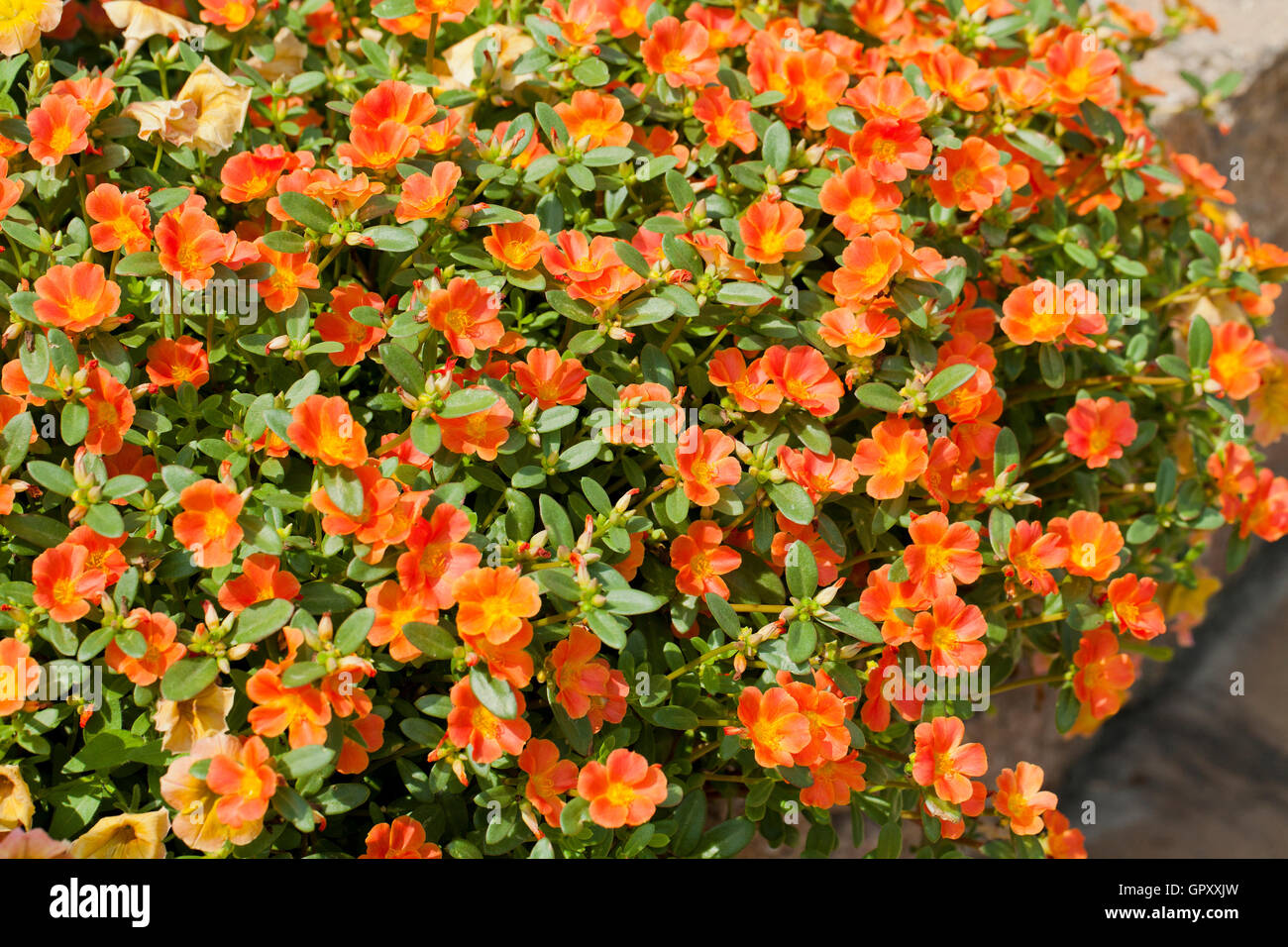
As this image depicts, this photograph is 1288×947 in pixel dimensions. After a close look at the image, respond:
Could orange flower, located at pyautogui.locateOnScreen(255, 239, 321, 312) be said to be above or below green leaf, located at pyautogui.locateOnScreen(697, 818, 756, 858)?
above

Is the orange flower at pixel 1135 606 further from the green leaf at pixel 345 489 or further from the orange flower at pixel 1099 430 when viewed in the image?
the green leaf at pixel 345 489

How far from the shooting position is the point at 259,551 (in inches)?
64.4

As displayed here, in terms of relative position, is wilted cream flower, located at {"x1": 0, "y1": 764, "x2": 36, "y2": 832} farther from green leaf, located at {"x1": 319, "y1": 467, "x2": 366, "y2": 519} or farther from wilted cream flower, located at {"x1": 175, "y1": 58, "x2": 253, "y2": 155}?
wilted cream flower, located at {"x1": 175, "y1": 58, "x2": 253, "y2": 155}

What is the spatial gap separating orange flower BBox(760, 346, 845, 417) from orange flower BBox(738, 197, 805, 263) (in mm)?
170

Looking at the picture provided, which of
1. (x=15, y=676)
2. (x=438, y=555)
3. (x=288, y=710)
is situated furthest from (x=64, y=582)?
(x=438, y=555)

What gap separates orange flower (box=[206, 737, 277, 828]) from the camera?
149 cm

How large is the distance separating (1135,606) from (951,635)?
46 cm

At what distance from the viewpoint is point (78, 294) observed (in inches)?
69.2

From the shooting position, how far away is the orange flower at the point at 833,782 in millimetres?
1780

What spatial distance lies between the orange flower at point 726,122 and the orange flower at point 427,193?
505mm

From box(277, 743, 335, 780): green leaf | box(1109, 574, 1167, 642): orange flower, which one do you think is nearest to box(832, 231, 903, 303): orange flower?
box(1109, 574, 1167, 642): orange flower

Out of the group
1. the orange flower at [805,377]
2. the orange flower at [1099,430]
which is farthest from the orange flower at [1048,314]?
the orange flower at [805,377]
